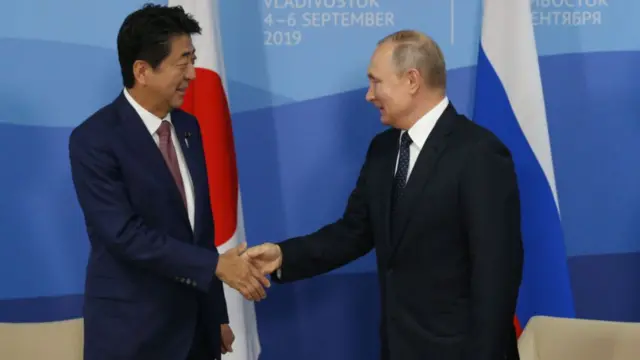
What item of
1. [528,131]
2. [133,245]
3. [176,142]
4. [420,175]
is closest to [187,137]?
[176,142]

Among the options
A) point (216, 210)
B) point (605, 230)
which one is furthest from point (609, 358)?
point (216, 210)

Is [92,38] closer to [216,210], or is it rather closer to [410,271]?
[216,210]

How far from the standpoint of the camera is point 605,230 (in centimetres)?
324

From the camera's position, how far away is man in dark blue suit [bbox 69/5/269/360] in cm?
210

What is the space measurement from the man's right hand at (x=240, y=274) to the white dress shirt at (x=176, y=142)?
0.17m

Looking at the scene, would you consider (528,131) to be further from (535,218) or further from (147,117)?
(147,117)

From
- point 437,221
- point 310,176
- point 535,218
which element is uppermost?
point 437,221

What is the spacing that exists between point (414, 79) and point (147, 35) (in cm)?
77

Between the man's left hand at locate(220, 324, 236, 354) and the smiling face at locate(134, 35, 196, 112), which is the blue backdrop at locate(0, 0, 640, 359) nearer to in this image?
the man's left hand at locate(220, 324, 236, 354)

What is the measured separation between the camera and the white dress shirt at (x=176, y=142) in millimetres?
2205

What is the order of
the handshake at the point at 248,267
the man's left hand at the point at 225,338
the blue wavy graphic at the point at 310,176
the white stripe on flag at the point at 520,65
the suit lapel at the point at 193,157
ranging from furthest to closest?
1. the blue wavy graphic at the point at 310,176
2. the white stripe on flag at the point at 520,65
3. the man's left hand at the point at 225,338
4. the handshake at the point at 248,267
5. the suit lapel at the point at 193,157

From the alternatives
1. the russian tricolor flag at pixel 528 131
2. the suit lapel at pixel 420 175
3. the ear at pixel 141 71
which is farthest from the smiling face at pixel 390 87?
the russian tricolor flag at pixel 528 131

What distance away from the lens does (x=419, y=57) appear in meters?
2.17

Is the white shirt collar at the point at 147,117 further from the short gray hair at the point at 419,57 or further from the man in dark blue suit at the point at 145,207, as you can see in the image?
the short gray hair at the point at 419,57
